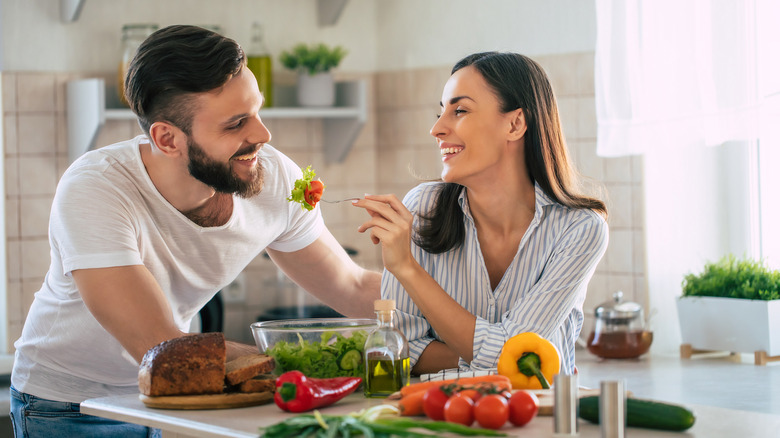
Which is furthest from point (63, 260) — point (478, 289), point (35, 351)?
point (478, 289)

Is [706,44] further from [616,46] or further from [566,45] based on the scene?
[566,45]

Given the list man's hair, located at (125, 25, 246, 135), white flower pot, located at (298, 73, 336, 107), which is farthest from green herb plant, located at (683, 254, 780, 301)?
man's hair, located at (125, 25, 246, 135)

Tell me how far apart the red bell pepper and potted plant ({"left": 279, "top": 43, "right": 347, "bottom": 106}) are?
8.81 feet

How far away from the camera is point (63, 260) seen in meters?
1.80

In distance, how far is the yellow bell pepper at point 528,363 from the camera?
59.8 inches

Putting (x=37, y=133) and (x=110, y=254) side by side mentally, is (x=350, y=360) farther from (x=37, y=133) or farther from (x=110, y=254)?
(x=37, y=133)

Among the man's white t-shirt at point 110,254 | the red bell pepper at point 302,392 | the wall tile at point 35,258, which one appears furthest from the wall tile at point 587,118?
the red bell pepper at point 302,392

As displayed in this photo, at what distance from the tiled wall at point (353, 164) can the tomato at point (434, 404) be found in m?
2.04

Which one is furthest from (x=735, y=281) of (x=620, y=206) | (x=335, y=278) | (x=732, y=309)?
(x=335, y=278)

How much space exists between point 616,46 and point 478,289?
157 centimetres

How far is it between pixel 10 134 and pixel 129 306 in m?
2.19

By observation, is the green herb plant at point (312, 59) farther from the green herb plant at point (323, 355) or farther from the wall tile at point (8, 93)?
the green herb plant at point (323, 355)

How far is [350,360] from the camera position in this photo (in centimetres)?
153

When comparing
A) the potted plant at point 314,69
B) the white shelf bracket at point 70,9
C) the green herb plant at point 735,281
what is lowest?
the green herb plant at point 735,281
